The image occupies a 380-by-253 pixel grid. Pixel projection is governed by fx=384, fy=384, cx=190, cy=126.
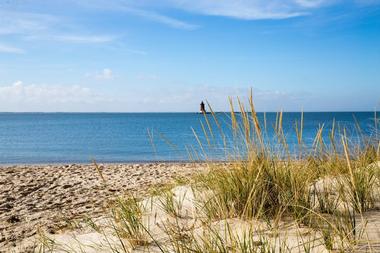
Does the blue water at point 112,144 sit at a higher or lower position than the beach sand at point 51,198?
lower

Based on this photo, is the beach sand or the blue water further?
the blue water

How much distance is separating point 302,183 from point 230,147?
0.79 m

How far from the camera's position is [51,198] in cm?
691

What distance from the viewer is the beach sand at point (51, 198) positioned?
14.6 feet

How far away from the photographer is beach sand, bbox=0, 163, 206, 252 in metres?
4.46

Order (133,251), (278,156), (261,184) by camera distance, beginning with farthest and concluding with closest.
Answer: (278,156)
(261,184)
(133,251)

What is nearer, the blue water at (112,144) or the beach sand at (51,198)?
the beach sand at (51,198)

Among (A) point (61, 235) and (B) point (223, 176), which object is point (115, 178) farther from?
(B) point (223, 176)

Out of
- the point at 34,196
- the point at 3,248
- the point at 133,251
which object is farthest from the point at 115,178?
the point at 133,251

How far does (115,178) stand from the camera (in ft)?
31.3

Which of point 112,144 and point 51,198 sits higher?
point 51,198

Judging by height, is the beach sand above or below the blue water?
above

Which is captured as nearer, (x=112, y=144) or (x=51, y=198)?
(x=51, y=198)

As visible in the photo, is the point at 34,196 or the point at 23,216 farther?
the point at 34,196
